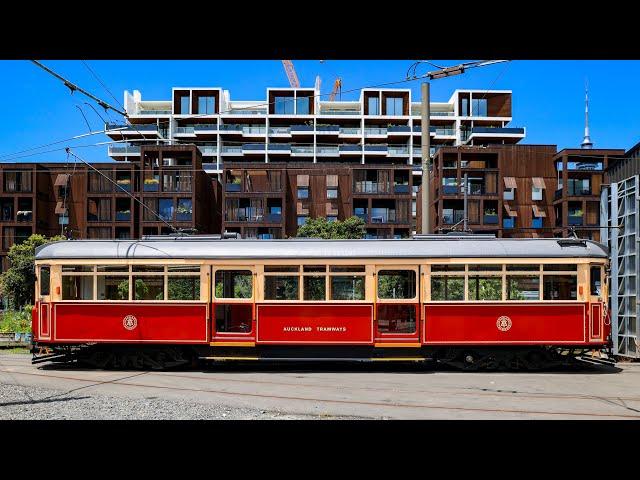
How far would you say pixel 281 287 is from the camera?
514 inches

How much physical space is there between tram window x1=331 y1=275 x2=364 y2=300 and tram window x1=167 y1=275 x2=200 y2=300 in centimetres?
295

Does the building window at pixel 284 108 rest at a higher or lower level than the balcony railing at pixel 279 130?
higher

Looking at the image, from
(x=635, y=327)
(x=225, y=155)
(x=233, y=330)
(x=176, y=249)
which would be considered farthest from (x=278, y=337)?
(x=225, y=155)

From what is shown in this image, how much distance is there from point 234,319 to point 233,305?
30 centimetres

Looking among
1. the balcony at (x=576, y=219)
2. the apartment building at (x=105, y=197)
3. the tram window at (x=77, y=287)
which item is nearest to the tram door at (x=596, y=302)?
the tram window at (x=77, y=287)

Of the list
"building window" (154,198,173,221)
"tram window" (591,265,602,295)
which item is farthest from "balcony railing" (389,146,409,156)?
"tram window" (591,265,602,295)

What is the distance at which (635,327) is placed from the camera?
1458 centimetres

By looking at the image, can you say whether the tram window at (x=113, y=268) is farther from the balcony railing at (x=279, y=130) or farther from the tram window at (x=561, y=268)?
the balcony railing at (x=279, y=130)

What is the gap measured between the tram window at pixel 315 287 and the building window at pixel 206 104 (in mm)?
63958

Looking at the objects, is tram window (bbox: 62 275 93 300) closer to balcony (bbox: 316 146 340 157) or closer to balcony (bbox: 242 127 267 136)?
balcony (bbox: 316 146 340 157)

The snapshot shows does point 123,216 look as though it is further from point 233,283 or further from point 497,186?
point 233,283

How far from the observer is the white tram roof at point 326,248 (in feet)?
42.3

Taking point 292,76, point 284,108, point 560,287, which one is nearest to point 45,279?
point 560,287

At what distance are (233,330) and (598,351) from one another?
26.5 feet
